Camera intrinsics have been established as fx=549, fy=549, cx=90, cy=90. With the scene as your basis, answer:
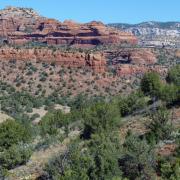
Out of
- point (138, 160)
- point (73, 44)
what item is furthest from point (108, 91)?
point (138, 160)

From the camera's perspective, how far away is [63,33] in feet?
482

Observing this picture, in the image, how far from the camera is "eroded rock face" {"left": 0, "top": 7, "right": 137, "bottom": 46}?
14650 centimetres

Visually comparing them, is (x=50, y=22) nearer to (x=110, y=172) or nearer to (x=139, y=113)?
(x=139, y=113)

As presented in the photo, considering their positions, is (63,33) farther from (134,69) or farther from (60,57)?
(60,57)

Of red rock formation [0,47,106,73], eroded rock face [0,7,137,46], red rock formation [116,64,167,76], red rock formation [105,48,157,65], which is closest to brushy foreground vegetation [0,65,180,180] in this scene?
red rock formation [0,47,106,73]

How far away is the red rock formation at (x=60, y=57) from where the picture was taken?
109 metres

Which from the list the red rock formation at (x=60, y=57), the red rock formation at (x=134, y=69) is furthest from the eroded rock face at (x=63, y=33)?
the red rock formation at (x=60, y=57)

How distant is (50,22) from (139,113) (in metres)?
112

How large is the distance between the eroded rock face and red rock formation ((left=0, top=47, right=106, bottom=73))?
103 ft

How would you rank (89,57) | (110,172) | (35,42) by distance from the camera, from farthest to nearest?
1. (35,42)
2. (89,57)
3. (110,172)

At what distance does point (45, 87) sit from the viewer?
10206 cm

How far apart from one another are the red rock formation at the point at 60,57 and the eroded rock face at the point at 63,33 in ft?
103

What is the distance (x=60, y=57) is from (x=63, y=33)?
123 ft

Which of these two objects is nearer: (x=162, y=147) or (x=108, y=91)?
(x=162, y=147)
